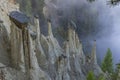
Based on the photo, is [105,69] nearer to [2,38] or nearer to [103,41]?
[103,41]

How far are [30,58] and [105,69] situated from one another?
1487 inches

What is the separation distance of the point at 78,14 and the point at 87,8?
4.28 metres

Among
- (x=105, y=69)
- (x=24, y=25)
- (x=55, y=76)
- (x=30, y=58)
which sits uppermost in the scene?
(x=24, y=25)

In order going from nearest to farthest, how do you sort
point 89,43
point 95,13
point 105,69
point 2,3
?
1. point 2,3
2. point 105,69
3. point 89,43
4. point 95,13

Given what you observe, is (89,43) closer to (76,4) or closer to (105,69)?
(76,4)

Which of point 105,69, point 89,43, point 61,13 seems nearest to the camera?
point 105,69

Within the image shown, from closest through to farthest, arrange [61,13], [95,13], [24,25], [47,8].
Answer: [24,25] < [47,8] < [61,13] < [95,13]

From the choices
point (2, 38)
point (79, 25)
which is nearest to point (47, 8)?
point (79, 25)

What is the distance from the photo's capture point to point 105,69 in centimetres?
5322

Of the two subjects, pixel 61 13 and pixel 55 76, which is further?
pixel 61 13

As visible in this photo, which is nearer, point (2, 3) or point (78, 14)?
point (2, 3)

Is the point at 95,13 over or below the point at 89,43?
over

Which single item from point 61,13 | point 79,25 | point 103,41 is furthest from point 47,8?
point 103,41

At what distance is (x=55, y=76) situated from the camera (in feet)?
89.1
